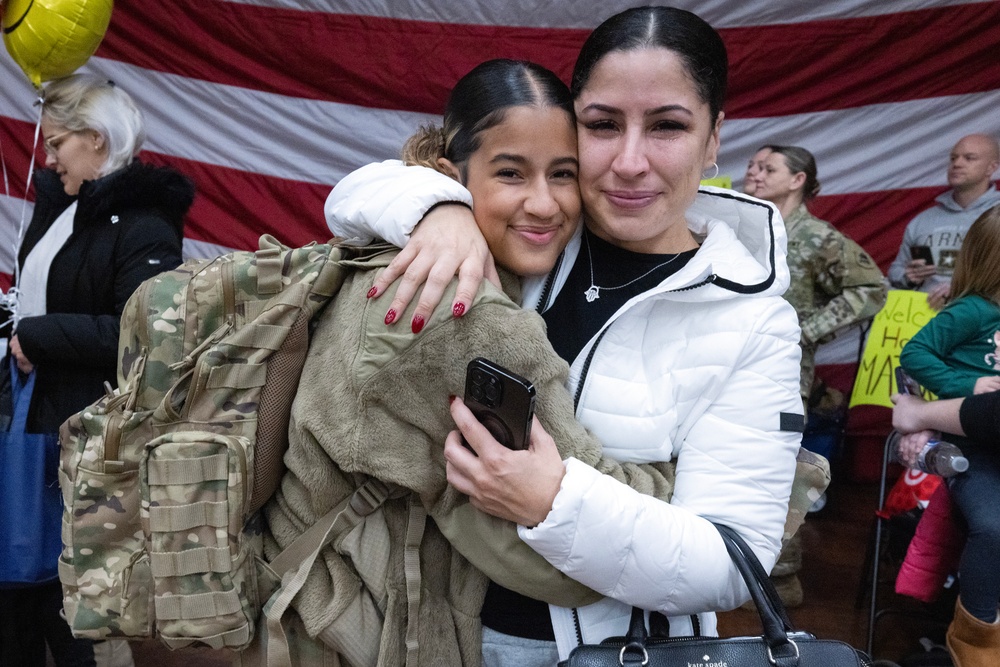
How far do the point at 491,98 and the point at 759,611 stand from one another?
0.92 meters

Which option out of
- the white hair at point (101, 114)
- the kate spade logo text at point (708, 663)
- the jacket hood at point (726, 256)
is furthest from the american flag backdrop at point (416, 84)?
the kate spade logo text at point (708, 663)

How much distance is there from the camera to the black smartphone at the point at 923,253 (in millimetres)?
4352

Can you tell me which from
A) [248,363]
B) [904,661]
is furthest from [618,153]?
[904,661]

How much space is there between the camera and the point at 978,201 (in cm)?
424

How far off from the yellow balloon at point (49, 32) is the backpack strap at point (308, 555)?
2207 mm

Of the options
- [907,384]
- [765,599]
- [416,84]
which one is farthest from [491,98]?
[416,84]

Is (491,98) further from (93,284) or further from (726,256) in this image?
(93,284)

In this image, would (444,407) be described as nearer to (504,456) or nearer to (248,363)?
(504,456)

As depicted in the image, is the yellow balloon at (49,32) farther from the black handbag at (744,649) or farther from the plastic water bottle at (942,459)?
the plastic water bottle at (942,459)

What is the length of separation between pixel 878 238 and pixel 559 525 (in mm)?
4086

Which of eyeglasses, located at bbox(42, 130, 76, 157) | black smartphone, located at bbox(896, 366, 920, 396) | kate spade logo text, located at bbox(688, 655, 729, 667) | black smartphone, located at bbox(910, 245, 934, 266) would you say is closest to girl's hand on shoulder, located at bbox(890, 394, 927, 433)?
black smartphone, located at bbox(896, 366, 920, 396)

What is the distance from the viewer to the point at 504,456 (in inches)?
44.4

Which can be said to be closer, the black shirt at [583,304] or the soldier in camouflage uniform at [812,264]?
the black shirt at [583,304]

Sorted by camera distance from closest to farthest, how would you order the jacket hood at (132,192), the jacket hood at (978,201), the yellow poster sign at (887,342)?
the jacket hood at (132,192) → the jacket hood at (978,201) → the yellow poster sign at (887,342)
